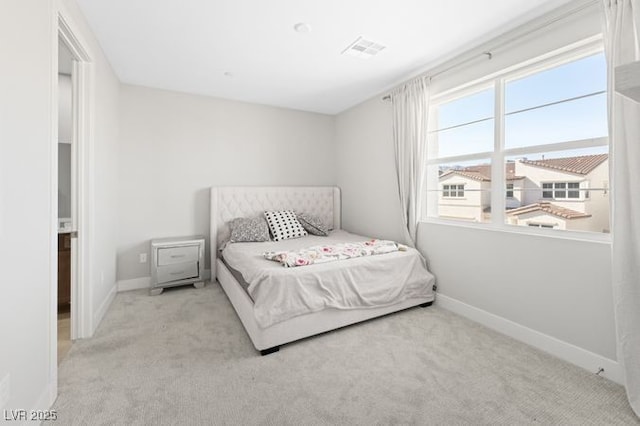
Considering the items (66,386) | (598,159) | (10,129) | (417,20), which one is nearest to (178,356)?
(66,386)

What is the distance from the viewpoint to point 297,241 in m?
3.62

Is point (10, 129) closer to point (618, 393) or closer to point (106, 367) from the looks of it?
point (106, 367)

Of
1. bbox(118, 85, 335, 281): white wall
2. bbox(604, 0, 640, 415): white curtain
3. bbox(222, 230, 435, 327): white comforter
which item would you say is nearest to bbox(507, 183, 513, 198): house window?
bbox(604, 0, 640, 415): white curtain

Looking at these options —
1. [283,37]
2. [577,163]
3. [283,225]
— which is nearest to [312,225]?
[283,225]

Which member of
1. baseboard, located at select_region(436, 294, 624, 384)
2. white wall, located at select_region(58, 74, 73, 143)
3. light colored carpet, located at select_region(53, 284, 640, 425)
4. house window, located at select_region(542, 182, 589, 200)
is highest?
white wall, located at select_region(58, 74, 73, 143)

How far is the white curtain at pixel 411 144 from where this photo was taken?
10.2 feet

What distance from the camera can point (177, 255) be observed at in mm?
3406

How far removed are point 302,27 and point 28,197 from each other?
6.99ft

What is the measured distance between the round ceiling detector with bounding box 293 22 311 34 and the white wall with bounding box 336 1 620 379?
152cm

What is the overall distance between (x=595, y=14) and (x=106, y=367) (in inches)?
160

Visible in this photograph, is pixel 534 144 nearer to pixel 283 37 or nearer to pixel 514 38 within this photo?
pixel 514 38

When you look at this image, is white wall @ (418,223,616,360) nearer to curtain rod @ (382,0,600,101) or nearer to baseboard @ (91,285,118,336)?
curtain rod @ (382,0,600,101)

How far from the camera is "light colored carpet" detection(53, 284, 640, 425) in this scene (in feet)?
5.05

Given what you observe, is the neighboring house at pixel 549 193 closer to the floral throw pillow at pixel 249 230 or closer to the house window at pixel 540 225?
the house window at pixel 540 225
